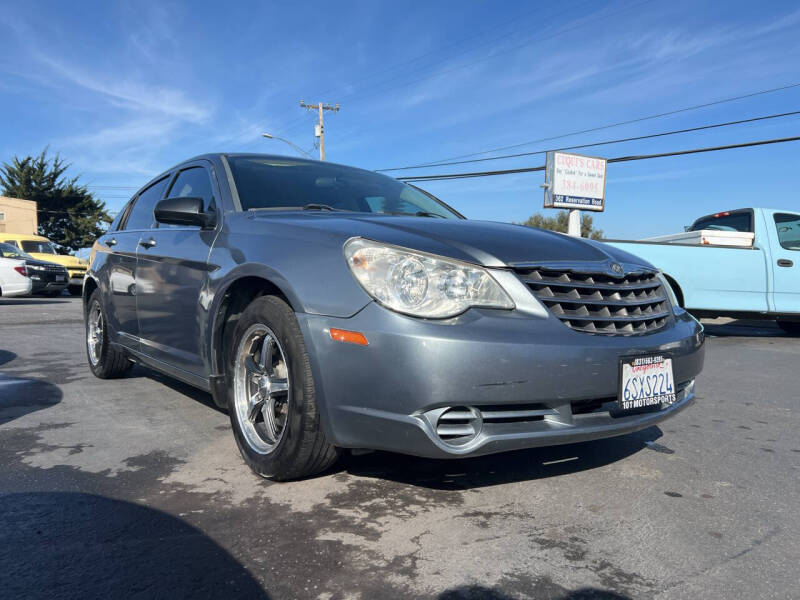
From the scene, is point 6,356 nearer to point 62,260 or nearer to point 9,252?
point 9,252

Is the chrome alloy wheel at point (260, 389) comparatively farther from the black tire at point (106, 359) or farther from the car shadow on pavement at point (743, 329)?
the car shadow on pavement at point (743, 329)

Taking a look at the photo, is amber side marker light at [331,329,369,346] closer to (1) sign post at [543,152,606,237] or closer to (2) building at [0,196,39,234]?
(1) sign post at [543,152,606,237]

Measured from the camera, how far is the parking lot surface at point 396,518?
197 centimetres

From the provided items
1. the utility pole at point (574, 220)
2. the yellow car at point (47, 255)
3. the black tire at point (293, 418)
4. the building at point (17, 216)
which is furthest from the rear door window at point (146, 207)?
the building at point (17, 216)

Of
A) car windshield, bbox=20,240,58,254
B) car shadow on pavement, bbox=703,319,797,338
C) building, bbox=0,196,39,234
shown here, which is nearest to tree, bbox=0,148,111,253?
building, bbox=0,196,39,234

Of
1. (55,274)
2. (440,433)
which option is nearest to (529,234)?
(440,433)

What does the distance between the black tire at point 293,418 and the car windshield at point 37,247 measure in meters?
19.7

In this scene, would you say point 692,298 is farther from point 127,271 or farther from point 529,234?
point 127,271

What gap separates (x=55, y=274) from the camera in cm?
→ 1697

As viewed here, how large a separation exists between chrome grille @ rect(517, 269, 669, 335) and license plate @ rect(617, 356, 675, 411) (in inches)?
5.5

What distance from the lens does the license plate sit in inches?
99.0

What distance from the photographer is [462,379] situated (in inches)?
87.0

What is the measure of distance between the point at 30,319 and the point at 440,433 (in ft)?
34.6

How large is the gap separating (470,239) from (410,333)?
655 mm
